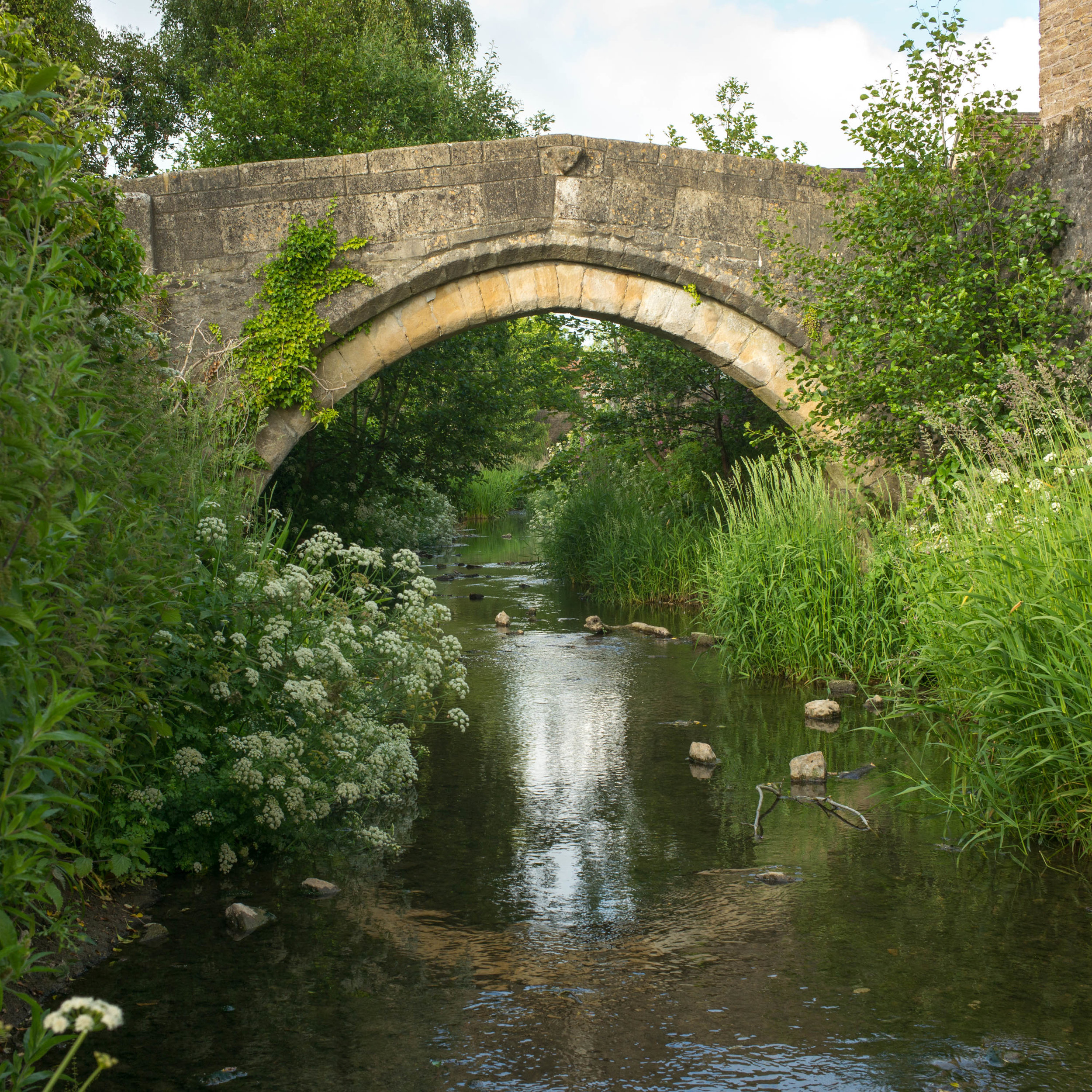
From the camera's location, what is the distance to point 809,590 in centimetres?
658

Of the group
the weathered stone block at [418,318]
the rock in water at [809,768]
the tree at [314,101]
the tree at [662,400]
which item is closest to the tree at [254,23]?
the tree at [314,101]

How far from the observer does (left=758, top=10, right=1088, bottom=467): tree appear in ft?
20.2

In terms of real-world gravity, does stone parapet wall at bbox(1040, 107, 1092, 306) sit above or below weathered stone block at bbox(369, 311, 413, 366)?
above

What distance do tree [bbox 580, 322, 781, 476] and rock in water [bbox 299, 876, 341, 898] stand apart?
802 cm

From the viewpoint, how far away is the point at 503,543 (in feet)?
63.6

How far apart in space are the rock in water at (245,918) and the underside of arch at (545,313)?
4.57 meters

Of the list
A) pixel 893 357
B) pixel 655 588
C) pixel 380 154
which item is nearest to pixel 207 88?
pixel 380 154

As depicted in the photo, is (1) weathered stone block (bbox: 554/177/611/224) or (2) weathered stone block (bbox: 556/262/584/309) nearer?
(1) weathered stone block (bbox: 554/177/611/224)

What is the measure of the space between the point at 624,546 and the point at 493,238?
423 cm

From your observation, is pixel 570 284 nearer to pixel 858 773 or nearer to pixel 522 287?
pixel 522 287

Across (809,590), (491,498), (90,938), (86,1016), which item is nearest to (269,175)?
(809,590)

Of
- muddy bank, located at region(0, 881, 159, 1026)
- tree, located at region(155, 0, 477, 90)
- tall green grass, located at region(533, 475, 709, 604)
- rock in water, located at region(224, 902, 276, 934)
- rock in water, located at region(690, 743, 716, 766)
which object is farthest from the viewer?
tree, located at region(155, 0, 477, 90)

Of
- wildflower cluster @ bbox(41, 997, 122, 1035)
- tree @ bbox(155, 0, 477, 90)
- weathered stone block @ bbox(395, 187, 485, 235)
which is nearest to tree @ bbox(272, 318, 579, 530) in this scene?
weathered stone block @ bbox(395, 187, 485, 235)

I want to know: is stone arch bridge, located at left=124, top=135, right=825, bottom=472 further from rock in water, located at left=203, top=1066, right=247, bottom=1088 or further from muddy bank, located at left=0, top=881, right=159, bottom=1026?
rock in water, located at left=203, top=1066, right=247, bottom=1088
